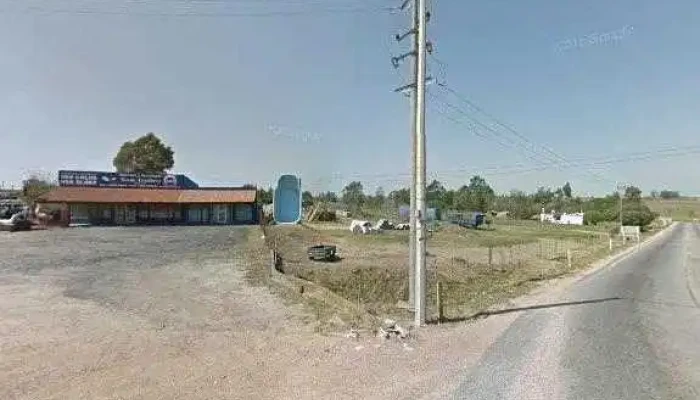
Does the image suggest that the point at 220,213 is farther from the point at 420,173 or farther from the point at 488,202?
the point at 488,202

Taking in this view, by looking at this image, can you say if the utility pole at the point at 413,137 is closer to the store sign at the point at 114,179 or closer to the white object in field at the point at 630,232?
the white object in field at the point at 630,232

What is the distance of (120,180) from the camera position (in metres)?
55.9

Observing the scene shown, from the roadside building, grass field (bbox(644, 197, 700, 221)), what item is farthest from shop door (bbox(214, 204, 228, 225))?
grass field (bbox(644, 197, 700, 221))

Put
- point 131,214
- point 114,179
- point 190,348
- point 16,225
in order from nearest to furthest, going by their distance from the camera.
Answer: point 190,348, point 16,225, point 131,214, point 114,179

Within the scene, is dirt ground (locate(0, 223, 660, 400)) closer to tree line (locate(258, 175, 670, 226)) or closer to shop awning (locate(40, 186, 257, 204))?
shop awning (locate(40, 186, 257, 204))

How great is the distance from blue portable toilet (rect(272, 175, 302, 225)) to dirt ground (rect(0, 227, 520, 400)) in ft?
51.4

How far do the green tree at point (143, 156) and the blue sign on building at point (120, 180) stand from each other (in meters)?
27.5

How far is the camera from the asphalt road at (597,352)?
6.35m

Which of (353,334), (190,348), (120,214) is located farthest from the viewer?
(120,214)

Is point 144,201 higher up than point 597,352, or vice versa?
point 144,201

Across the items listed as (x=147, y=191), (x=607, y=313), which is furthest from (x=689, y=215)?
(x=607, y=313)

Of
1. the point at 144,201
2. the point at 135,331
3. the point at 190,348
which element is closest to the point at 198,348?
the point at 190,348

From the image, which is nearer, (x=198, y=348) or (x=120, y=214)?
(x=198, y=348)

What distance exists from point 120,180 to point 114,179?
631 mm
